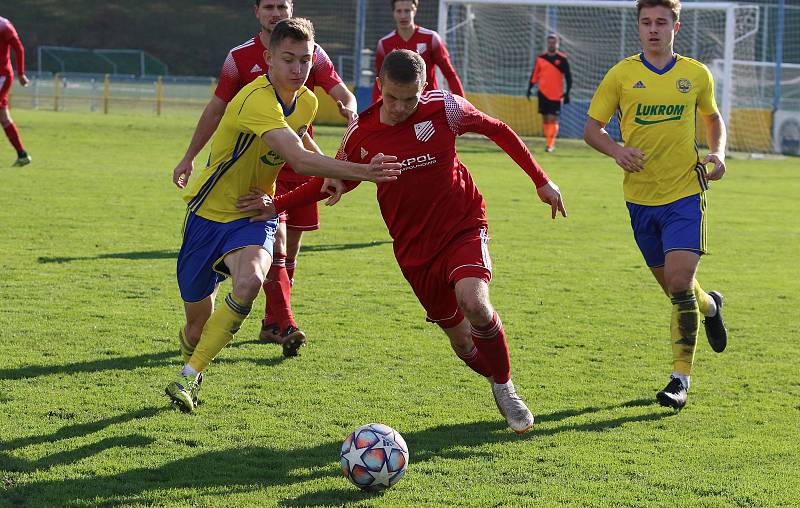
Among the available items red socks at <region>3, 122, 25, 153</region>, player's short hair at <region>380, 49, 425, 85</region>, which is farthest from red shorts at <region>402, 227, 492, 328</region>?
red socks at <region>3, 122, 25, 153</region>

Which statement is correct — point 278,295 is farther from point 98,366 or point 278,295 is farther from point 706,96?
point 706,96

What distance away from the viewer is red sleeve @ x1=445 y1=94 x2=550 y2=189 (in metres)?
5.34

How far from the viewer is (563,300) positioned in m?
8.68

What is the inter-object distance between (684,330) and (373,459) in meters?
2.29

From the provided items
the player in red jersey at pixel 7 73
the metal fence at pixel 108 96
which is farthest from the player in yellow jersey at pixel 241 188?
the metal fence at pixel 108 96

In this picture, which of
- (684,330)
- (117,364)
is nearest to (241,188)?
(117,364)

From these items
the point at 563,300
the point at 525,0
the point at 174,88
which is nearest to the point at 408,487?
the point at 563,300

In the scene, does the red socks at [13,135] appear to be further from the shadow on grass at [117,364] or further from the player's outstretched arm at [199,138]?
the shadow on grass at [117,364]

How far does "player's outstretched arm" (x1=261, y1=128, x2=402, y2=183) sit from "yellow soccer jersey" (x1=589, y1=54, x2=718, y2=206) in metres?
1.73

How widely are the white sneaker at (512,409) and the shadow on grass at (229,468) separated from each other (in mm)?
53

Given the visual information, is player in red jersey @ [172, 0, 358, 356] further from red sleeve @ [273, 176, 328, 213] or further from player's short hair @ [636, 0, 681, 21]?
player's short hair @ [636, 0, 681, 21]

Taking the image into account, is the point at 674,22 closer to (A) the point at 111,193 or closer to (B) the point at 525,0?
(A) the point at 111,193

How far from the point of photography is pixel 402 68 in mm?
4938

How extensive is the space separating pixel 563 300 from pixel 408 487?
4.45 metres
